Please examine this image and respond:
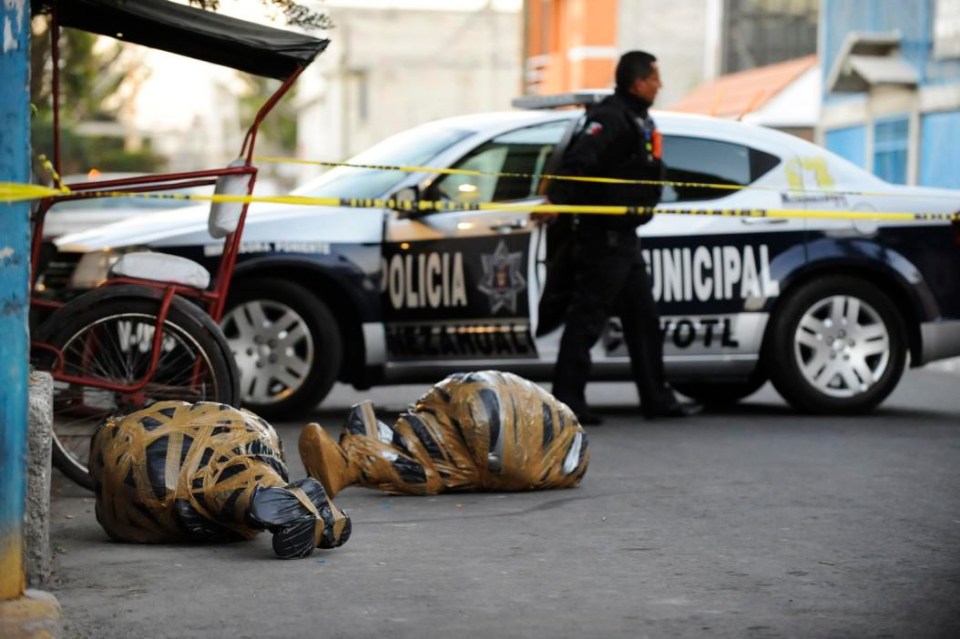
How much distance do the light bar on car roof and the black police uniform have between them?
458mm

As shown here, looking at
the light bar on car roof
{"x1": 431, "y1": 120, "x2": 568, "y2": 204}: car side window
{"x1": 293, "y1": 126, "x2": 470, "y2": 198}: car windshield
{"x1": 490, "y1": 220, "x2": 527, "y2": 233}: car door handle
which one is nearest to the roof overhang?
the light bar on car roof

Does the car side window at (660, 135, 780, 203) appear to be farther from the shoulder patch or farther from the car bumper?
the car bumper

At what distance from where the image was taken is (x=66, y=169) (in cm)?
5306

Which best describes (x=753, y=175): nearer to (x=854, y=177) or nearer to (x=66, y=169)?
(x=854, y=177)

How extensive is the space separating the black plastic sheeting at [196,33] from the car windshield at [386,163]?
2.03 meters

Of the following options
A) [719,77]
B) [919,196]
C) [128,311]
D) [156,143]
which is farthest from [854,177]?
[156,143]

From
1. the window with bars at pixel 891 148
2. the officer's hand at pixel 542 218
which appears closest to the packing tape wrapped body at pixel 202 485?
the officer's hand at pixel 542 218

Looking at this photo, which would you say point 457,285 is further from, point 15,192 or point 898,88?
point 898,88

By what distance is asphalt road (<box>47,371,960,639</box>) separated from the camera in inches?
197

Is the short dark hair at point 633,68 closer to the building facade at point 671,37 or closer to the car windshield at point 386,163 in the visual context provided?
the car windshield at point 386,163

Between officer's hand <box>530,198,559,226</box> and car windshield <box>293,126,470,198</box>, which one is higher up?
car windshield <box>293,126,470,198</box>

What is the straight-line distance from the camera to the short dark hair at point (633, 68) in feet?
31.4

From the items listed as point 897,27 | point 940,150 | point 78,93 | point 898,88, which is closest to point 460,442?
point 940,150

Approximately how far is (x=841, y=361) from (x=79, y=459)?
476 centimetres
